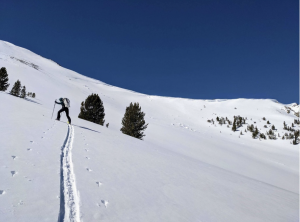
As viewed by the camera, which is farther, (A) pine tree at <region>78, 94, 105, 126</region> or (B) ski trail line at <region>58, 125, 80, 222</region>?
(A) pine tree at <region>78, 94, 105, 126</region>

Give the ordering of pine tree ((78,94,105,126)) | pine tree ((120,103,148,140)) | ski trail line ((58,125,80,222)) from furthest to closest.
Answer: pine tree ((78,94,105,126)), pine tree ((120,103,148,140)), ski trail line ((58,125,80,222))

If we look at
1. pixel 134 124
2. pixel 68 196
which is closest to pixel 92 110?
pixel 134 124

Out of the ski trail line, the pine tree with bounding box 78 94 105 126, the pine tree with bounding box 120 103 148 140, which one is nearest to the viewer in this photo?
the ski trail line

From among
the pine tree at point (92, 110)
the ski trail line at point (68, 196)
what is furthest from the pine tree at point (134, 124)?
the ski trail line at point (68, 196)

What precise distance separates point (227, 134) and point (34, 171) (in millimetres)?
32949

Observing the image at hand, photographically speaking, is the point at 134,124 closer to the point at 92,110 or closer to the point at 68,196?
the point at 92,110

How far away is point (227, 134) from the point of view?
31812 millimetres

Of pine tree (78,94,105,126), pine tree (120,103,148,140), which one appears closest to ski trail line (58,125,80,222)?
pine tree (120,103,148,140)

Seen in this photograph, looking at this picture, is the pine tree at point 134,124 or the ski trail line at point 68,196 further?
the pine tree at point 134,124

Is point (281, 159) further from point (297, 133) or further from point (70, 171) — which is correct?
point (70, 171)

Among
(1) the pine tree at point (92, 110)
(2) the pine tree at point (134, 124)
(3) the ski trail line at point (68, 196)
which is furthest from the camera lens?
(1) the pine tree at point (92, 110)

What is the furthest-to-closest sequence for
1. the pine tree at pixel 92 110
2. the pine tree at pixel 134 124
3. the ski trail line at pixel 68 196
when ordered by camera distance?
1. the pine tree at pixel 92 110
2. the pine tree at pixel 134 124
3. the ski trail line at pixel 68 196

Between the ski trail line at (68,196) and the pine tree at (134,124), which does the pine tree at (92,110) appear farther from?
the ski trail line at (68,196)

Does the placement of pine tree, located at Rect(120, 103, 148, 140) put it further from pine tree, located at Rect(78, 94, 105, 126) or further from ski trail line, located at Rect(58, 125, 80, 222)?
ski trail line, located at Rect(58, 125, 80, 222)
